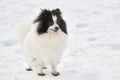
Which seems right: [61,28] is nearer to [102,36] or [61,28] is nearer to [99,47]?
[99,47]

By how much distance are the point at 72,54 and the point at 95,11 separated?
3681mm

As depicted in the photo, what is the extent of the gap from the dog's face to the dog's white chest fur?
8 cm

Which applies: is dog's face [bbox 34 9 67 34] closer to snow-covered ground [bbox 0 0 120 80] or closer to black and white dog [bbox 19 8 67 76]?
black and white dog [bbox 19 8 67 76]

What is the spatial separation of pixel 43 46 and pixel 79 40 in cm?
254

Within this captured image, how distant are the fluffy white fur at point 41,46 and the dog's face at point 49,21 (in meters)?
0.07

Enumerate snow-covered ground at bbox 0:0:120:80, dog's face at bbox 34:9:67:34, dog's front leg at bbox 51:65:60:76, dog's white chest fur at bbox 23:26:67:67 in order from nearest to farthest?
dog's face at bbox 34:9:67:34
dog's white chest fur at bbox 23:26:67:67
dog's front leg at bbox 51:65:60:76
snow-covered ground at bbox 0:0:120:80

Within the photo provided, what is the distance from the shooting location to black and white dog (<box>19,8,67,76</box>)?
5934mm

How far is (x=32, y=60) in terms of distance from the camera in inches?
251

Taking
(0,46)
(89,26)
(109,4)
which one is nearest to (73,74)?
(0,46)

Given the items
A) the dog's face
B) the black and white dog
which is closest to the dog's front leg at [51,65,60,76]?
the black and white dog

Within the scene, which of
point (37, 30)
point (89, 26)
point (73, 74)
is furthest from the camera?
point (89, 26)

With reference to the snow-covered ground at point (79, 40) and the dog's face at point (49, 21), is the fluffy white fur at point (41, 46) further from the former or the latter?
the snow-covered ground at point (79, 40)

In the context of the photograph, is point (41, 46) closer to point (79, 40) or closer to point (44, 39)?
point (44, 39)

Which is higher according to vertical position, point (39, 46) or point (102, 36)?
point (39, 46)
